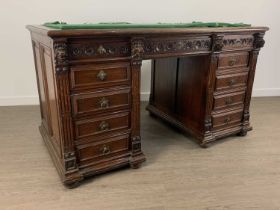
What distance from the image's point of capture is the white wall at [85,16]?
2.52 m

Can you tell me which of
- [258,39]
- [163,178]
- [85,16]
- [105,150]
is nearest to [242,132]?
[258,39]

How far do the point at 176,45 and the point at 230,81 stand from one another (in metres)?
0.62

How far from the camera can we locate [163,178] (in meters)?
1.69

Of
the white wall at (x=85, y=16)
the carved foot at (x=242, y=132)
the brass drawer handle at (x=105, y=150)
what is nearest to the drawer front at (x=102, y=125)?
the brass drawer handle at (x=105, y=150)

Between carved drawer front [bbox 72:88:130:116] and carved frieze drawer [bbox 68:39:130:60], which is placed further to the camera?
carved drawer front [bbox 72:88:130:116]

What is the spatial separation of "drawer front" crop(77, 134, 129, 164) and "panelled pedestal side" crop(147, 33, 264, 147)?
67 cm

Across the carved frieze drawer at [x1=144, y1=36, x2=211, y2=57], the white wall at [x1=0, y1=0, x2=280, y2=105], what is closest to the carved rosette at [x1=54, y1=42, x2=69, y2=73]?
the carved frieze drawer at [x1=144, y1=36, x2=211, y2=57]

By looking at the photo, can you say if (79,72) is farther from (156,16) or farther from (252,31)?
(156,16)

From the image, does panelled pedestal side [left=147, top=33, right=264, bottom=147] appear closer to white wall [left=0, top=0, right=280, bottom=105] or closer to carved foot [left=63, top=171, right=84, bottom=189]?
white wall [left=0, top=0, right=280, bottom=105]

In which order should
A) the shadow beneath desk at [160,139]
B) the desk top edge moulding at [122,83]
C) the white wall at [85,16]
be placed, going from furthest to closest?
Answer: the white wall at [85,16], the shadow beneath desk at [160,139], the desk top edge moulding at [122,83]

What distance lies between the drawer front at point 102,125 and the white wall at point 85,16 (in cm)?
137

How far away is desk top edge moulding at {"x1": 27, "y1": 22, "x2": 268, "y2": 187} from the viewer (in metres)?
1.41

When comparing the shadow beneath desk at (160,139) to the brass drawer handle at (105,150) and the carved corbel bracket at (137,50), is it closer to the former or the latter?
the brass drawer handle at (105,150)

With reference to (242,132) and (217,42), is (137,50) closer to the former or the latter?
(217,42)
